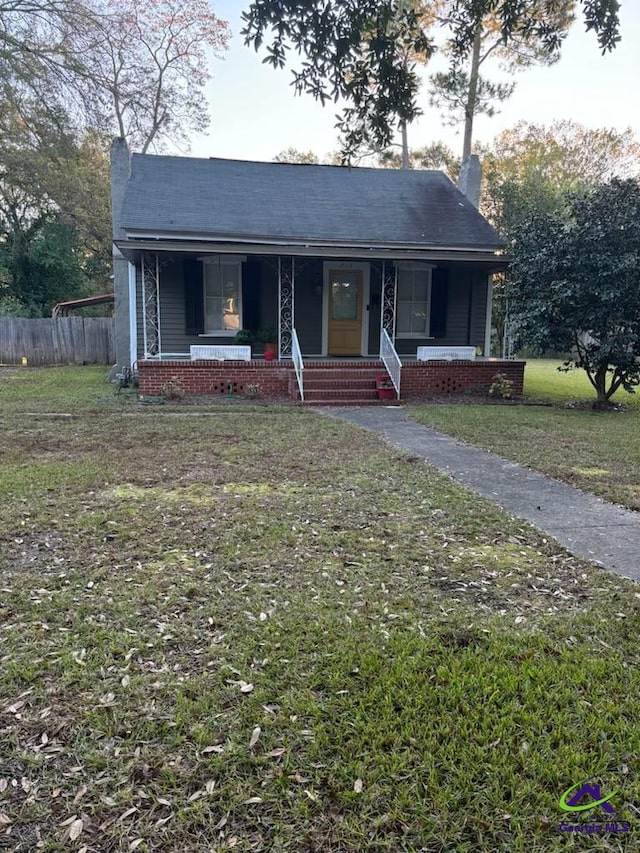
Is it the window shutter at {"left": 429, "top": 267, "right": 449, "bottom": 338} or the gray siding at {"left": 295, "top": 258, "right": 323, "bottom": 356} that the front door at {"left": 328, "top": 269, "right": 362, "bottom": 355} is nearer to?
the gray siding at {"left": 295, "top": 258, "right": 323, "bottom": 356}

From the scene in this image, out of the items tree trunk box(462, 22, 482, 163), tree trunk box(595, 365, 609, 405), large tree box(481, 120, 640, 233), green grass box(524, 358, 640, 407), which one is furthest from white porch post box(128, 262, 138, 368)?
large tree box(481, 120, 640, 233)

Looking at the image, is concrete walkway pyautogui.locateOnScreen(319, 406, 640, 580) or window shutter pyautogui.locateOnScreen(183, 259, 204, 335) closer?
concrete walkway pyautogui.locateOnScreen(319, 406, 640, 580)

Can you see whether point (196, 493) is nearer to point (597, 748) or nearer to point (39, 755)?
point (39, 755)

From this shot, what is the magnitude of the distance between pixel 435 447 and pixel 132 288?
26.5 ft

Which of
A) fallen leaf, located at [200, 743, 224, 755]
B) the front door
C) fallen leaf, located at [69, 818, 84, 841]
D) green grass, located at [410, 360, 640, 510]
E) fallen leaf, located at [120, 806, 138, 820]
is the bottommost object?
fallen leaf, located at [69, 818, 84, 841]

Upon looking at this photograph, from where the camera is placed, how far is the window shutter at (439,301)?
13.7 metres

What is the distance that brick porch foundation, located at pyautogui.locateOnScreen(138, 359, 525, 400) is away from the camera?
11.5 m

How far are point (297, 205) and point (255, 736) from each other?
1324cm

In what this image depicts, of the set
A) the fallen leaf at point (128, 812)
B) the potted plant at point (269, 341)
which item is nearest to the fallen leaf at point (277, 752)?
the fallen leaf at point (128, 812)

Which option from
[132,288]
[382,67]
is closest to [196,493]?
[382,67]

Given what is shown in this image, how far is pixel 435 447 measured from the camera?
747 centimetres

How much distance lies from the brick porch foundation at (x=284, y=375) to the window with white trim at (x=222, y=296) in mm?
1449

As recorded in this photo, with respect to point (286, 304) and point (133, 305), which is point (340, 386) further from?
point (133, 305)

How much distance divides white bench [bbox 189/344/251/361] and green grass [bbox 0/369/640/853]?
23.0 feet
